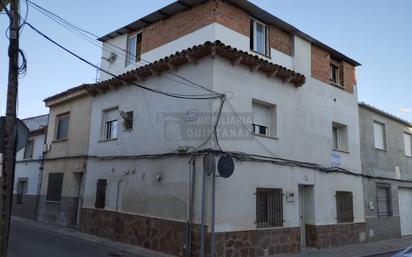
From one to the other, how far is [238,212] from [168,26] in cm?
651

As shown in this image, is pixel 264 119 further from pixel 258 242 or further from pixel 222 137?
pixel 258 242

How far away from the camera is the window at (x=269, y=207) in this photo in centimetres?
1118

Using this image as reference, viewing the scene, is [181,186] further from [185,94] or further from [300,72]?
[300,72]

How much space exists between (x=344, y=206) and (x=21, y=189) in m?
15.6

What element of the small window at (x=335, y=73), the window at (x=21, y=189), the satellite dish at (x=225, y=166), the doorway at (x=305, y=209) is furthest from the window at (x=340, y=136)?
the window at (x=21, y=189)

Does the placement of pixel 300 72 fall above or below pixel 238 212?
above

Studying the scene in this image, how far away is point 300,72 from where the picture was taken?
13281 mm

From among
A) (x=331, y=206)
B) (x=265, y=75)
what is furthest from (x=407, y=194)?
(x=265, y=75)

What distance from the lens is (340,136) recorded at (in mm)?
15234

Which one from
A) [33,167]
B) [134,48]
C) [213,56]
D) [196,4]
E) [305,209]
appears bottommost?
[305,209]

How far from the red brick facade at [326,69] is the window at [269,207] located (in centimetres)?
493

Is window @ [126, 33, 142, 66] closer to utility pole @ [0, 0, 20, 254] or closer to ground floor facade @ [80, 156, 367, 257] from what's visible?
ground floor facade @ [80, 156, 367, 257]

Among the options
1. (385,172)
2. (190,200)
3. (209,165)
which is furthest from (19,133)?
(385,172)

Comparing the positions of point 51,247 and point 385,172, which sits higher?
point 385,172
